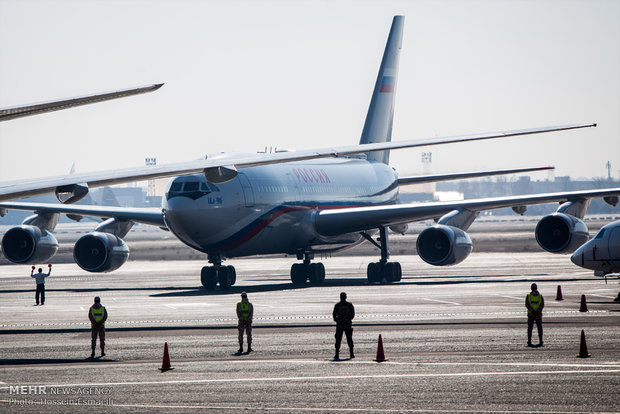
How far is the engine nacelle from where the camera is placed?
3969 centimetres

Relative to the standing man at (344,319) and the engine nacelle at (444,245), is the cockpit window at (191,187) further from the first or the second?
the standing man at (344,319)

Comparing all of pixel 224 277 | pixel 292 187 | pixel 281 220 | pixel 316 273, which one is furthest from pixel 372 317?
pixel 316 273

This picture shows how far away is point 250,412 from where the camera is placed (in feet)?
48.8

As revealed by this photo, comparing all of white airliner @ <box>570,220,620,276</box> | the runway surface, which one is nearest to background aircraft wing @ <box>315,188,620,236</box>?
the runway surface

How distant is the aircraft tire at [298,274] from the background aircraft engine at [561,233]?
34.3 feet

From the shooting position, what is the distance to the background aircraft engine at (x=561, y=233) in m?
39.2

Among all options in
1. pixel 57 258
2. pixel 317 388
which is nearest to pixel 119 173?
pixel 317 388

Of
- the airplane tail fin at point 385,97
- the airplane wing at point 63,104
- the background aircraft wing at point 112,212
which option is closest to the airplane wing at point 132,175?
the airplane wing at point 63,104

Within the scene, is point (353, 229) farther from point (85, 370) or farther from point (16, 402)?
point (16, 402)

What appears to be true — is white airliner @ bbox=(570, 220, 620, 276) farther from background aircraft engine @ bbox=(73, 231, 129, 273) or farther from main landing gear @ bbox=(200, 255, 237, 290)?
background aircraft engine @ bbox=(73, 231, 129, 273)

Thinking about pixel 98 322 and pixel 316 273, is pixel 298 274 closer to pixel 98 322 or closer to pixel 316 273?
pixel 316 273

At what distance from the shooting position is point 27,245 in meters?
40.8

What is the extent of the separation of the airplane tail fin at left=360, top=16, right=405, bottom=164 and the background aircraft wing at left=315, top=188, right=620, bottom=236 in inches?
324

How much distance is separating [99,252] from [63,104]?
27.1 m
